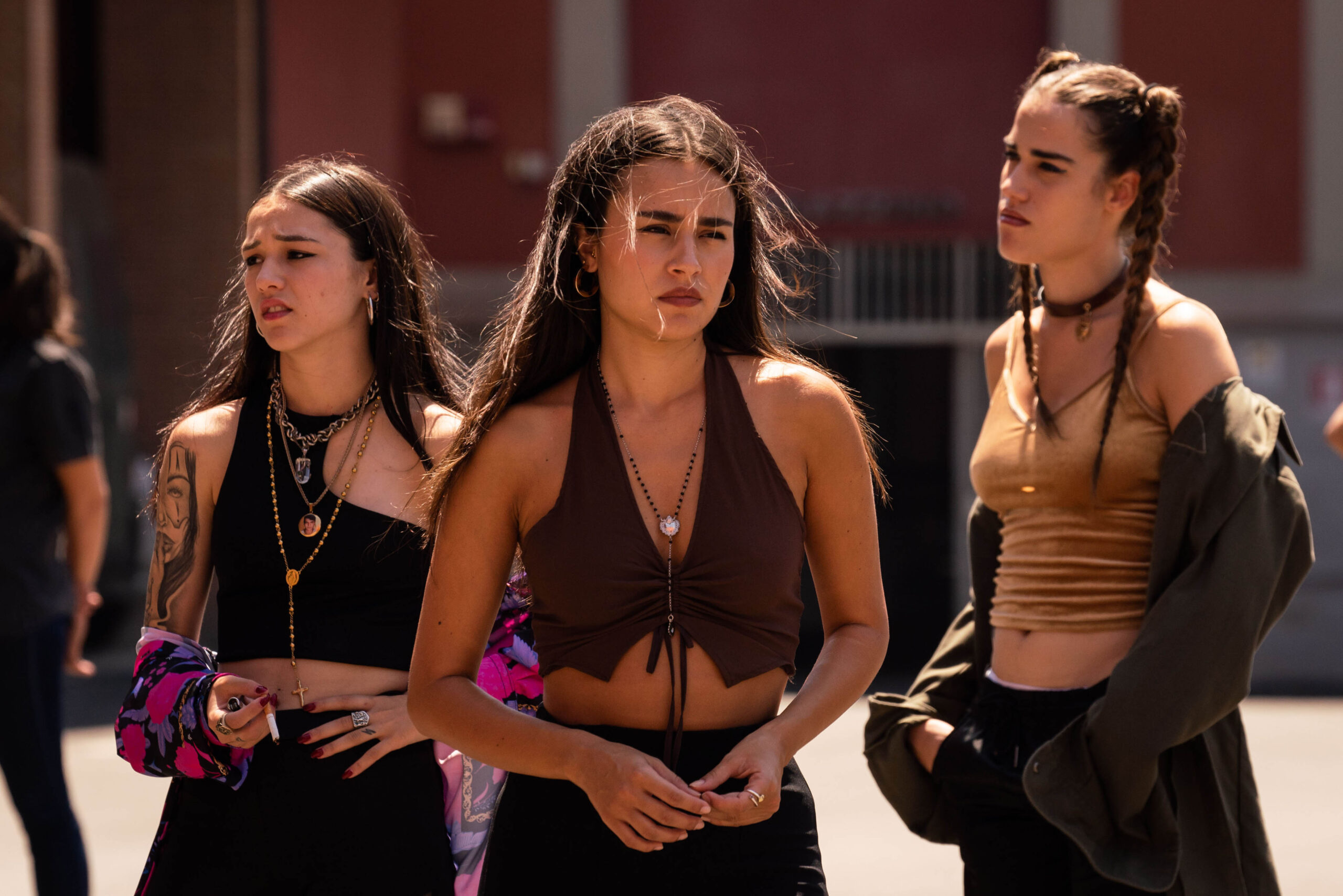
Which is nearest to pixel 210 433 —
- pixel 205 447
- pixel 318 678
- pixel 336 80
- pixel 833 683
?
pixel 205 447

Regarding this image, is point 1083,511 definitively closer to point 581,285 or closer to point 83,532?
point 581,285

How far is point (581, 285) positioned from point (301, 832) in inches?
38.4

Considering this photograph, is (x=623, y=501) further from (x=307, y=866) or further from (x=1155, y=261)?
(x=1155, y=261)

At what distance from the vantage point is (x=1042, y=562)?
2.70 meters

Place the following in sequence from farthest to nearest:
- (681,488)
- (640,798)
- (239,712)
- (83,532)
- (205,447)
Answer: (83,532)
(205,447)
(239,712)
(681,488)
(640,798)

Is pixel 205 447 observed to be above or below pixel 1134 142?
below

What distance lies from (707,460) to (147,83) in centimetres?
1041

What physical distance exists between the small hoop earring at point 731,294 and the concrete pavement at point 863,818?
330 cm

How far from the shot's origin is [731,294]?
2.33m

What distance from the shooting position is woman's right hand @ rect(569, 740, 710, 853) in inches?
73.2

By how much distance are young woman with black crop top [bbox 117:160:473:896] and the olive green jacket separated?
1.04 m

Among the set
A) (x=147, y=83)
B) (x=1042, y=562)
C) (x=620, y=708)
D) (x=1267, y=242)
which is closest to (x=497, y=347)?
(x=620, y=708)

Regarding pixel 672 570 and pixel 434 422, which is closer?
pixel 672 570

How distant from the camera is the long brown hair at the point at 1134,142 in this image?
8.89 feet
